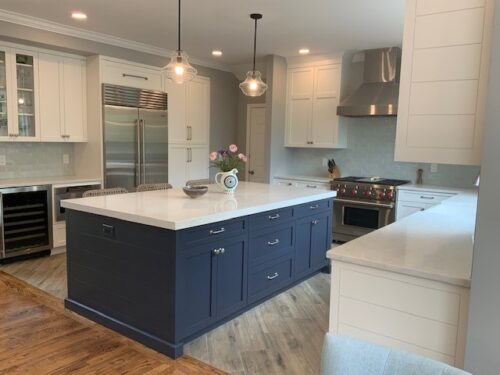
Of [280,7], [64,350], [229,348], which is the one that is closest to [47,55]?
[280,7]

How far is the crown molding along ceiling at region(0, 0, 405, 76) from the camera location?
12.8ft

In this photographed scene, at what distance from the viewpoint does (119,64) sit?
17.4 ft

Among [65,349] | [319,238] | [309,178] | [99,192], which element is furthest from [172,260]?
[309,178]

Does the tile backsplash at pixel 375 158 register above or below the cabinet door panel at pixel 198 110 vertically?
below

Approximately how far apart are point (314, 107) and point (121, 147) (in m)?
2.74

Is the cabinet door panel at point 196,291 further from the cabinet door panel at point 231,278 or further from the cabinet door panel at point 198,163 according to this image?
the cabinet door panel at point 198,163

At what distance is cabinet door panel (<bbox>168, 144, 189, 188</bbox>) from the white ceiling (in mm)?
1471

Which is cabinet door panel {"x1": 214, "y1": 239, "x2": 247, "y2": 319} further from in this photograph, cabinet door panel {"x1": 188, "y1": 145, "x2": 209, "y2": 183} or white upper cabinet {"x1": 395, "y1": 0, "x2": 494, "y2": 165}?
cabinet door panel {"x1": 188, "y1": 145, "x2": 209, "y2": 183}

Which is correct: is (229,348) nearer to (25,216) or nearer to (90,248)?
(90,248)

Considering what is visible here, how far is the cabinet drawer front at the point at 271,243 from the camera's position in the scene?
3.34 m

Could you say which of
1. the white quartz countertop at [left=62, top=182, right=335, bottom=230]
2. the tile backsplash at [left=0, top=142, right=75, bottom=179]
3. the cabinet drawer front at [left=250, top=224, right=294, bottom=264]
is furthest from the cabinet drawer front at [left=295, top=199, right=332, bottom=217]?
the tile backsplash at [left=0, top=142, right=75, bottom=179]

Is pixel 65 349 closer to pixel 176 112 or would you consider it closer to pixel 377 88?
pixel 176 112

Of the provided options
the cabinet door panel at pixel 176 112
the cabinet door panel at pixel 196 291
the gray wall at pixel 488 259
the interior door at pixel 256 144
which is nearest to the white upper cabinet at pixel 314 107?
the interior door at pixel 256 144

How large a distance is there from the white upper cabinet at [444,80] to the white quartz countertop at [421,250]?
0.46 metres
